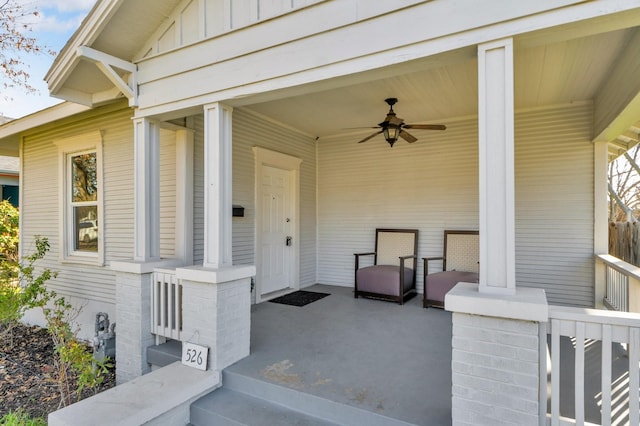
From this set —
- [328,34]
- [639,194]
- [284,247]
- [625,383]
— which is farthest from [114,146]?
[639,194]

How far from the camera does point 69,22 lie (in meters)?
7.23

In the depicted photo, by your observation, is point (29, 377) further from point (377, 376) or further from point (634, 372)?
point (634, 372)

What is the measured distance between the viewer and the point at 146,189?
11.4ft

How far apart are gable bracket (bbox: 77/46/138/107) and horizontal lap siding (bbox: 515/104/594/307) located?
4773 mm

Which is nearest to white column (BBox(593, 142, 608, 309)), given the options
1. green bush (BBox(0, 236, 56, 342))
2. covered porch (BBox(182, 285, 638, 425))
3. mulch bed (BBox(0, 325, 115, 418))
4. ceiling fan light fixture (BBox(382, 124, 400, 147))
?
covered porch (BBox(182, 285, 638, 425))

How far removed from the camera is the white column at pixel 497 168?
1907mm

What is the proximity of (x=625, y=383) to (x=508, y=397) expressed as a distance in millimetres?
1646

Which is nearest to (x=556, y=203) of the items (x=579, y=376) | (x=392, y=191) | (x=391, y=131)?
(x=392, y=191)

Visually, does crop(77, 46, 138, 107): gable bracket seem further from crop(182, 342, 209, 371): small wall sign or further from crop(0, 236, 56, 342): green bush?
crop(0, 236, 56, 342): green bush

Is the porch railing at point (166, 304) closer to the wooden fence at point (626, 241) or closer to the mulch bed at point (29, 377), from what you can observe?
the mulch bed at point (29, 377)

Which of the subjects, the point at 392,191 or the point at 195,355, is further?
the point at 392,191

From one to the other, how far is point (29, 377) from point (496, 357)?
4.90m

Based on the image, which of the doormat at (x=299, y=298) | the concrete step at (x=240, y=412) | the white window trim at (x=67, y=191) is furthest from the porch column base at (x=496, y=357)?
the white window trim at (x=67, y=191)

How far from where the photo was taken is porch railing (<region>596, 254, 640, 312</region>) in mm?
3033
